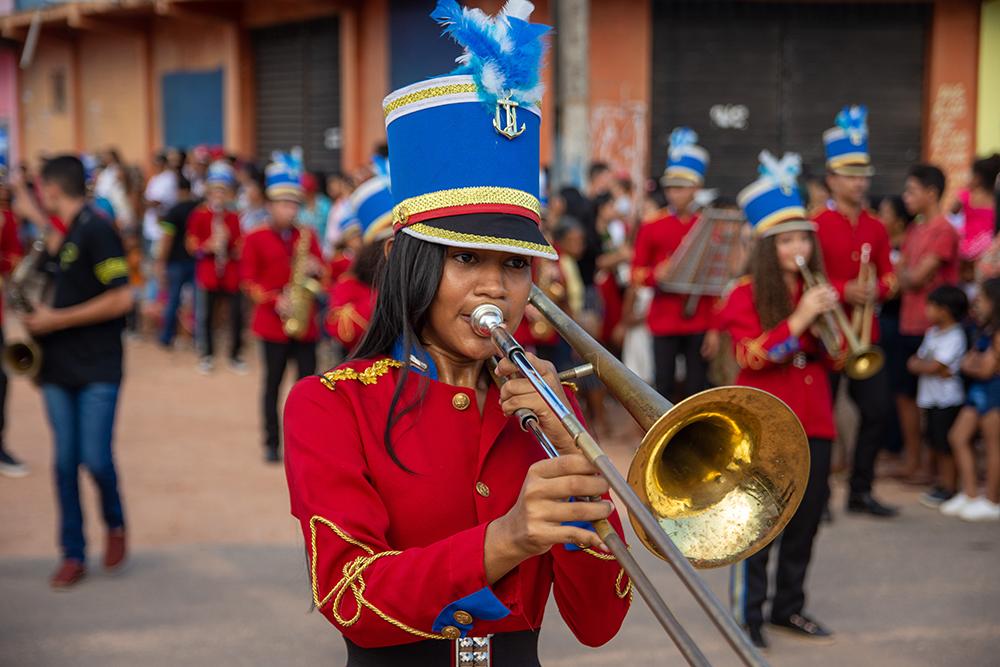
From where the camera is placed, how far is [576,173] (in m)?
12.9

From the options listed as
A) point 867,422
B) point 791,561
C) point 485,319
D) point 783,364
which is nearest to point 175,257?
point 867,422

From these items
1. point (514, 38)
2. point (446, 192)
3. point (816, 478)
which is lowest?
point (816, 478)

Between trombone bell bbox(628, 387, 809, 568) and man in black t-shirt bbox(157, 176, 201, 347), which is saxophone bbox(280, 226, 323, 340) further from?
trombone bell bbox(628, 387, 809, 568)

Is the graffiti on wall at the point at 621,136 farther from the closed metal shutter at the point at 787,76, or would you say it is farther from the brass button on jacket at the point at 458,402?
the brass button on jacket at the point at 458,402

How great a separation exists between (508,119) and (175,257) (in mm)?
12225

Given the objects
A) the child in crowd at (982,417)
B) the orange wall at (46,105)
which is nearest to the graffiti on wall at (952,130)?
the child in crowd at (982,417)

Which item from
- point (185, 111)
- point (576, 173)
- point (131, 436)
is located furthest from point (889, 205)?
point (185, 111)

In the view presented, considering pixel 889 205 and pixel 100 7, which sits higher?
pixel 100 7

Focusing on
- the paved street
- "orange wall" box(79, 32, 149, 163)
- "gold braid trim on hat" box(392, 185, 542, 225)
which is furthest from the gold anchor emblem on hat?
"orange wall" box(79, 32, 149, 163)

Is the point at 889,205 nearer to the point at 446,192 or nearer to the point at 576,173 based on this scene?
the point at 576,173

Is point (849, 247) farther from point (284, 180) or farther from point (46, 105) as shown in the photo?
point (46, 105)

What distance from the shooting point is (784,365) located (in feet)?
17.1

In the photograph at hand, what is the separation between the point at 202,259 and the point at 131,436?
4010 mm

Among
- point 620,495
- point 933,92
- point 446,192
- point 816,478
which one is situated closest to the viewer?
point 620,495
